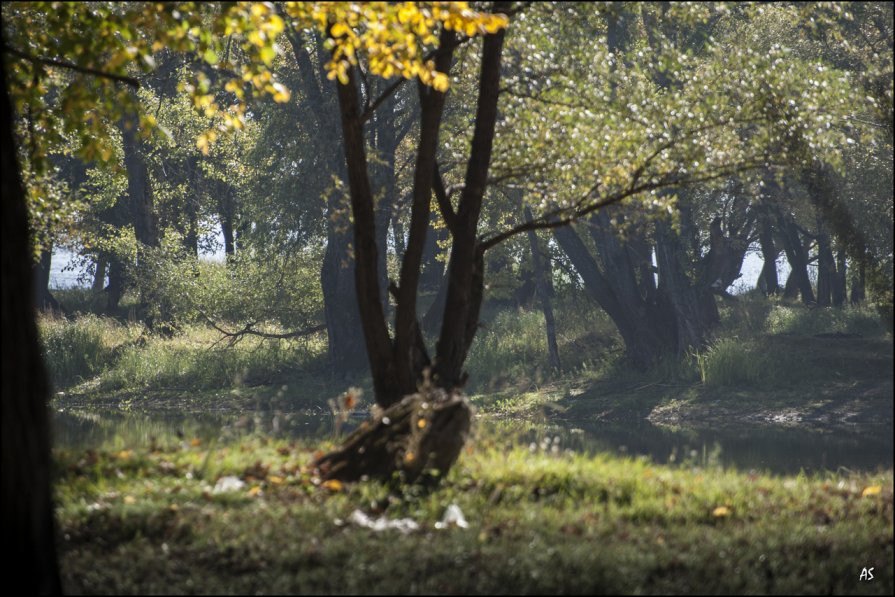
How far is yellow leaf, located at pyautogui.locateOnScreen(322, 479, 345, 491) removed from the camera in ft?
27.0

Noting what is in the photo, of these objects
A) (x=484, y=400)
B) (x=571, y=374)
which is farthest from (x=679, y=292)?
(x=484, y=400)

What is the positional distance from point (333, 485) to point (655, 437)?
13861 millimetres

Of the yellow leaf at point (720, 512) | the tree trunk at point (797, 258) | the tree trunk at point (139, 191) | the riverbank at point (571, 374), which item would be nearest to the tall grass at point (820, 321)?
the riverbank at point (571, 374)

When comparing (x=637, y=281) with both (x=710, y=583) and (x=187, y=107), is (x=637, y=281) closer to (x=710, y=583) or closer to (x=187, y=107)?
(x=187, y=107)

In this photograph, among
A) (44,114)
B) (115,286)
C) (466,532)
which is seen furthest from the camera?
(115,286)


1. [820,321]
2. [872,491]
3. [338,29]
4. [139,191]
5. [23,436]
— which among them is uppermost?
[139,191]

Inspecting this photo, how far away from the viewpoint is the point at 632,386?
27.4 meters

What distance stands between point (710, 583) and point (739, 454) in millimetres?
11036

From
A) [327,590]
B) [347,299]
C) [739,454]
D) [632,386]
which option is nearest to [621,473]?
[327,590]

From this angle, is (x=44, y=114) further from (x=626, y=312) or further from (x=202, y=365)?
(x=626, y=312)

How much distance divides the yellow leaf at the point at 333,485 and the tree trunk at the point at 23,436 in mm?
2577

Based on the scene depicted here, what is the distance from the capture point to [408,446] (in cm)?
857

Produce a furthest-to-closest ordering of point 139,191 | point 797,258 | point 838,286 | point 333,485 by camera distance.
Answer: point 797,258 < point 838,286 < point 139,191 < point 333,485

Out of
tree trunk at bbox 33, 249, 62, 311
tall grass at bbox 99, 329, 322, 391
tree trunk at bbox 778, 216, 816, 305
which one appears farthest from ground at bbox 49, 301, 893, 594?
tree trunk at bbox 33, 249, 62, 311
